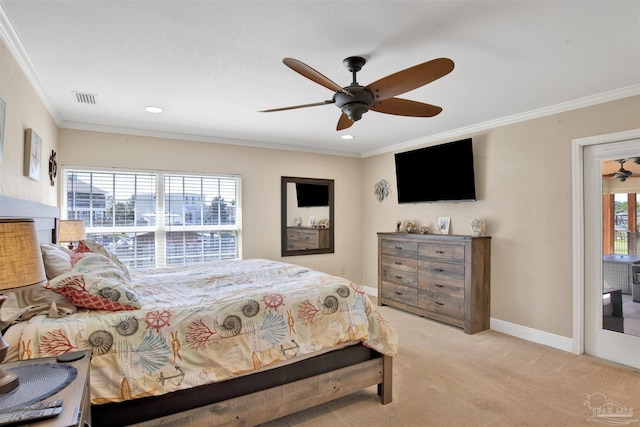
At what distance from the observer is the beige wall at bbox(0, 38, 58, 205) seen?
82.1 inches

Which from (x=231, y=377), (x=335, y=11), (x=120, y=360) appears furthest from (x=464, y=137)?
(x=120, y=360)

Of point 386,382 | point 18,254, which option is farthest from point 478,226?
point 18,254

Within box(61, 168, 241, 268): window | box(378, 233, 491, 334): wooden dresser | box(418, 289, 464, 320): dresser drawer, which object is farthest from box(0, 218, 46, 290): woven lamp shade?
box(418, 289, 464, 320): dresser drawer

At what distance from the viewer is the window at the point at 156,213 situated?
13.5 feet

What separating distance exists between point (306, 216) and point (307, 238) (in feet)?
1.17

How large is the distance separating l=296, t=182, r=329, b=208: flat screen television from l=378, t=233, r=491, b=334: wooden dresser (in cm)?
128

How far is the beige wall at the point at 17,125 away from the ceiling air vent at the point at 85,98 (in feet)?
0.92

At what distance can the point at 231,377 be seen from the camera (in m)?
1.99

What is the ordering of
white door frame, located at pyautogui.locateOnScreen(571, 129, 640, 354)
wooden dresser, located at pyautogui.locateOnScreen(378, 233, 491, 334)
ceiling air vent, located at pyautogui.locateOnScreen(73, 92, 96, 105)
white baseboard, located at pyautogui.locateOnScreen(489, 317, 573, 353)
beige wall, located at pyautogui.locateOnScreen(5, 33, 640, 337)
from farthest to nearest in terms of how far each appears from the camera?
wooden dresser, located at pyautogui.locateOnScreen(378, 233, 491, 334), white baseboard, located at pyautogui.locateOnScreen(489, 317, 573, 353), white door frame, located at pyautogui.locateOnScreen(571, 129, 640, 354), ceiling air vent, located at pyautogui.locateOnScreen(73, 92, 96, 105), beige wall, located at pyautogui.locateOnScreen(5, 33, 640, 337)

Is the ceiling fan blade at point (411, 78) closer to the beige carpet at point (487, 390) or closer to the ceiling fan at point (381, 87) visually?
the ceiling fan at point (381, 87)

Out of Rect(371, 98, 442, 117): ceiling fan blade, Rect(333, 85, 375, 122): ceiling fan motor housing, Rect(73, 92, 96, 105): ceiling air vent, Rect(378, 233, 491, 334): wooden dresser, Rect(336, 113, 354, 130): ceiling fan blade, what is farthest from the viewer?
Rect(378, 233, 491, 334): wooden dresser

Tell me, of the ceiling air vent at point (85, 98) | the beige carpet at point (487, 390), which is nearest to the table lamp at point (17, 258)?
the beige carpet at point (487, 390)

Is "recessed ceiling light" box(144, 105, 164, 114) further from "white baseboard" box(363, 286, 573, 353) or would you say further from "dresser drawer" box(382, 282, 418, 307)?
"white baseboard" box(363, 286, 573, 353)

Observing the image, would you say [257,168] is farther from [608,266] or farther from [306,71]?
[608,266]
